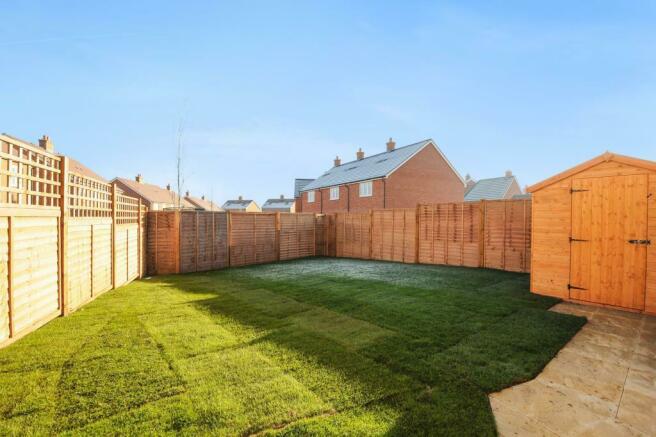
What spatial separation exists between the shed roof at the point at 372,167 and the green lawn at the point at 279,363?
1999 centimetres

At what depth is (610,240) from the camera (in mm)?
6445

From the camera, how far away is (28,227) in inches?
176

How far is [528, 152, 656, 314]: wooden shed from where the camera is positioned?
6.06 m

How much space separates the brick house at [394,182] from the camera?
25391mm

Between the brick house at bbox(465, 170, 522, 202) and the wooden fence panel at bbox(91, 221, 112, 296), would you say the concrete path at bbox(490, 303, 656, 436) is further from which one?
the brick house at bbox(465, 170, 522, 202)

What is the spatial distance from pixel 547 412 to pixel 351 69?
1619cm

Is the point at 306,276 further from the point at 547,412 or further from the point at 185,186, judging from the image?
the point at 185,186

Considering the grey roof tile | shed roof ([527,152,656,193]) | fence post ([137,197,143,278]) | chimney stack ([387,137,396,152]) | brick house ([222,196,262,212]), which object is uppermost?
chimney stack ([387,137,396,152])

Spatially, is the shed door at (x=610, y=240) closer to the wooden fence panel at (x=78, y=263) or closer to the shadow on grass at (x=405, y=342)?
the shadow on grass at (x=405, y=342)

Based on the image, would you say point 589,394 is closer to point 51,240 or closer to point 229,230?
point 51,240

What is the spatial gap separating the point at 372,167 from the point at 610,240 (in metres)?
22.6

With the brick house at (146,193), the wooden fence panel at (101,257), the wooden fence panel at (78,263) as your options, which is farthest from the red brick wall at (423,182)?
the brick house at (146,193)

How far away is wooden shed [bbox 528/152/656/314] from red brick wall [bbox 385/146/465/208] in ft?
57.9

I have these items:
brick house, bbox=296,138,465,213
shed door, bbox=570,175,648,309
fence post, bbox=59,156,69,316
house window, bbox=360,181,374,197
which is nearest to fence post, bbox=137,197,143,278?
fence post, bbox=59,156,69,316
